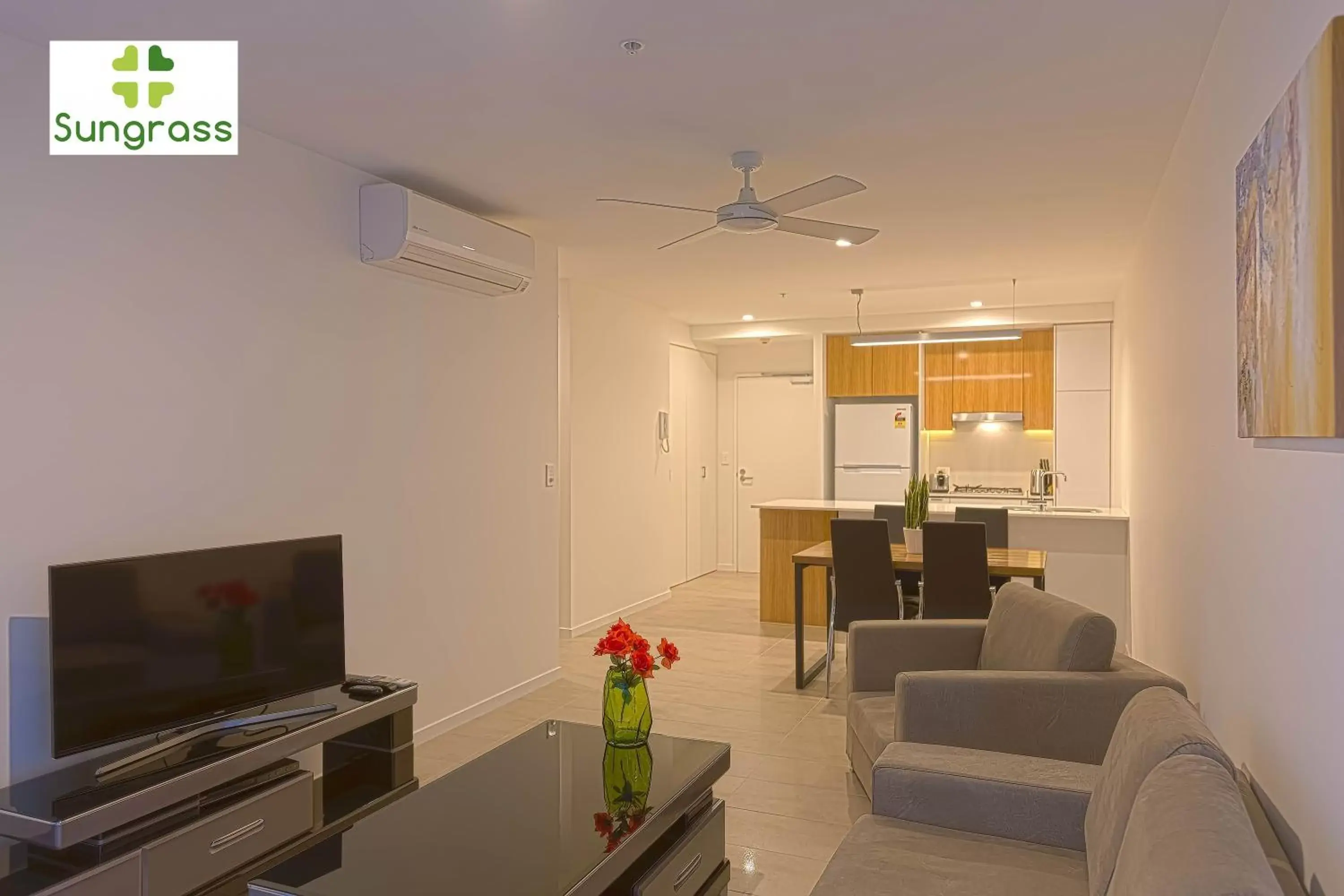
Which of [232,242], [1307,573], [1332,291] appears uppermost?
[232,242]

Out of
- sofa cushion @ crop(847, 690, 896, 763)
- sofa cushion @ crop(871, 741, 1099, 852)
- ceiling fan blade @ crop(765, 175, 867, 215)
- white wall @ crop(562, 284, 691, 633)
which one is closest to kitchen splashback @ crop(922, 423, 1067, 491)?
white wall @ crop(562, 284, 691, 633)

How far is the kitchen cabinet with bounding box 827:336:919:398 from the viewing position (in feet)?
28.6

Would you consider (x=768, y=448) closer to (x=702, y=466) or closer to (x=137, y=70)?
(x=702, y=466)

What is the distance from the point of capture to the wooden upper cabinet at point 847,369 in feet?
29.0

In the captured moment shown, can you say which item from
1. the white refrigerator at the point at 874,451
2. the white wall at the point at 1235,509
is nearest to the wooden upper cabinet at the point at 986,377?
the white refrigerator at the point at 874,451

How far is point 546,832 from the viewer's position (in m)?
2.48

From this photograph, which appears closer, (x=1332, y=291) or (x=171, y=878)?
(x=1332, y=291)

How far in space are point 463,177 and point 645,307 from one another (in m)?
3.87

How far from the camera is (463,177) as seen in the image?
13.8ft

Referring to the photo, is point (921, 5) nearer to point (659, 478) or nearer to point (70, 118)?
point (70, 118)

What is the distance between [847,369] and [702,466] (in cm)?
188

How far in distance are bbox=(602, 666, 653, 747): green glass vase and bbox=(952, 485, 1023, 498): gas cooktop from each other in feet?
20.6

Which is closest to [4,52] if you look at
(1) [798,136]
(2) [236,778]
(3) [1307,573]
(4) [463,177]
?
(4) [463,177]

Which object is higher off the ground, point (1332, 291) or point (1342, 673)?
point (1332, 291)
